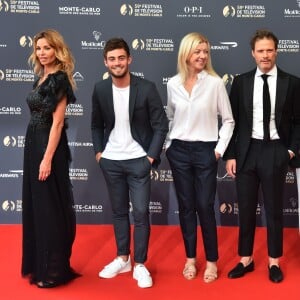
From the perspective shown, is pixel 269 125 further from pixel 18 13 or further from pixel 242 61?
pixel 18 13

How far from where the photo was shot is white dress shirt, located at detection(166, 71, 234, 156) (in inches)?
115

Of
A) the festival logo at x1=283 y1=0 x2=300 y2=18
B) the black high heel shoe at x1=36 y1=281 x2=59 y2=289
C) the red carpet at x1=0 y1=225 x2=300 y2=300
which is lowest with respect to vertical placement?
the red carpet at x1=0 y1=225 x2=300 y2=300

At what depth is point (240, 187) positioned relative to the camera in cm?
306

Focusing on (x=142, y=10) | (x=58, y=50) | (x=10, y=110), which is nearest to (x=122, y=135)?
(x=58, y=50)

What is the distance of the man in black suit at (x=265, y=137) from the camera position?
2.93m

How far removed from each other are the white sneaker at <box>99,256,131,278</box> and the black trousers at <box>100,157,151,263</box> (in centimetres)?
A: 12

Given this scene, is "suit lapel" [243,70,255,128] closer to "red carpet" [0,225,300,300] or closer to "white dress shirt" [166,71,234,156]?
"white dress shirt" [166,71,234,156]

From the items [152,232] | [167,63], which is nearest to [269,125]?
[167,63]

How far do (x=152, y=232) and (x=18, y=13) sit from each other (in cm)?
230

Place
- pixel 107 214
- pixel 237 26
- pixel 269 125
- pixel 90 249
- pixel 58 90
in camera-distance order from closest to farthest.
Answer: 1. pixel 58 90
2. pixel 269 125
3. pixel 90 249
4. pixel 237 26
5. pixel 107 214

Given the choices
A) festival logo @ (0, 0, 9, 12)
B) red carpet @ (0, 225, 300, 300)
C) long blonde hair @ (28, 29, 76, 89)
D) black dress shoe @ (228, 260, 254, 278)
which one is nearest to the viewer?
long blonde hair @ (28, 29, 76, 89)

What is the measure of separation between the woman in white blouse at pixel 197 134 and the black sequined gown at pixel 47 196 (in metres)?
0.72

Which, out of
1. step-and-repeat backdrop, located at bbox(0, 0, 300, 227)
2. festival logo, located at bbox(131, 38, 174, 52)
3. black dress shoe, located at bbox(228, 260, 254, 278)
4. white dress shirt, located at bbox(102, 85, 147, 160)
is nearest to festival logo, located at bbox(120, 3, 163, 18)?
step-and-repeat backdrop, located at bbox(0, 0, 300, 227)

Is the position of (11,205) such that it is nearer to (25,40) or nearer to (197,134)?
(25,40)
